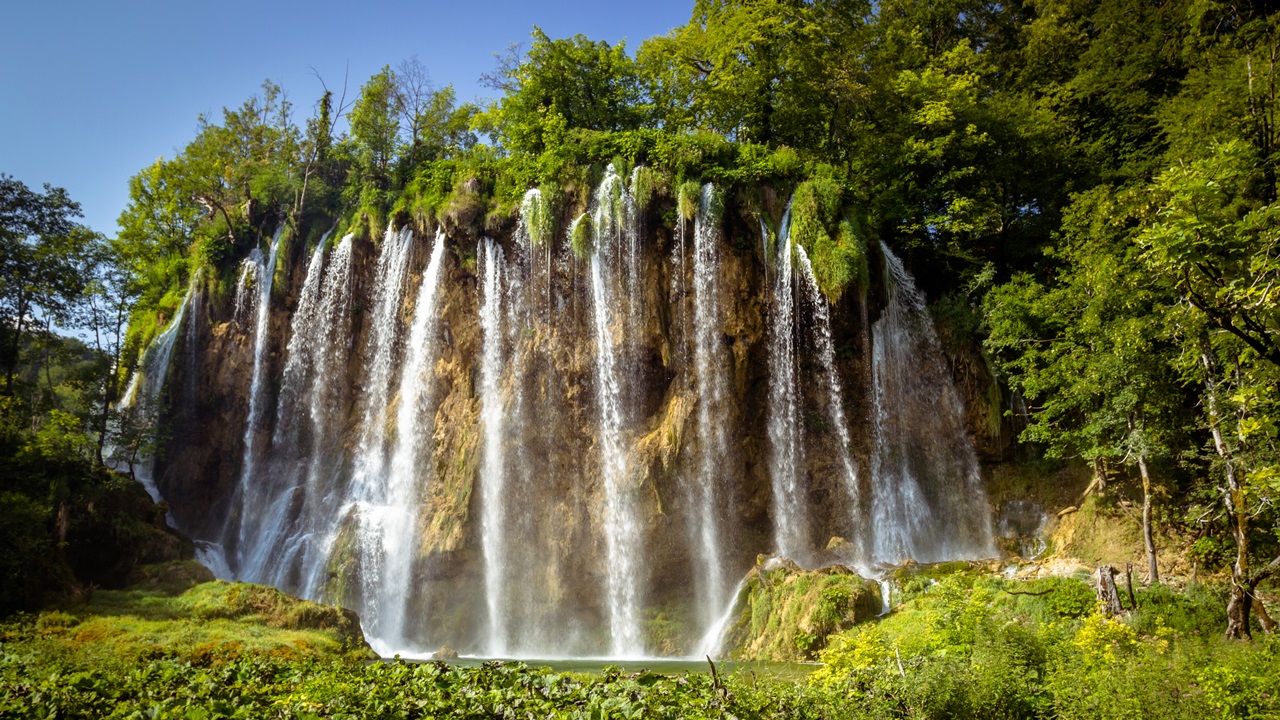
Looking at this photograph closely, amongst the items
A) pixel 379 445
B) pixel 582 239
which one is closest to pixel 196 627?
pixel 379 445

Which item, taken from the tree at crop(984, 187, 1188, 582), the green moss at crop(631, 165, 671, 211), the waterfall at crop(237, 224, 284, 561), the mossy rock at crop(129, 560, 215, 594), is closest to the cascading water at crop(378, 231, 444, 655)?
the mossy rock at crop(129, 560, 215, 594)

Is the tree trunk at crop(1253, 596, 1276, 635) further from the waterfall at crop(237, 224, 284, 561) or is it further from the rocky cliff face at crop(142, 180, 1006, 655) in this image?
the waterfall at crop(237, 224, 284, 561)

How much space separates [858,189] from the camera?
2477 centimetres

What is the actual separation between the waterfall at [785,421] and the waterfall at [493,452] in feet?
27.3

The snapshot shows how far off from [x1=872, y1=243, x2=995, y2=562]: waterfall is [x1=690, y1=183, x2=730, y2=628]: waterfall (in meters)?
4.66

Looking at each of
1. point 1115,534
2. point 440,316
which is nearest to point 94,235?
point 440,316

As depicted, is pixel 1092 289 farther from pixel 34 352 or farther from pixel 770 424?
pixel 34 352

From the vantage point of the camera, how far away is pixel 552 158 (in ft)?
81.1

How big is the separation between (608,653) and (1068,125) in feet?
74.8

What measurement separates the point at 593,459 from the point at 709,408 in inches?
151

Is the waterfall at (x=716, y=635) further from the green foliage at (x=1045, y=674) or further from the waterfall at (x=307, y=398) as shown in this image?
the waterfall at (x=307, y=398)

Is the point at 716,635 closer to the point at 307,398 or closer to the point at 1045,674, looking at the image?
the point at 1045,674

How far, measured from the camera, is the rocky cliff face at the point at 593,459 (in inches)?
821

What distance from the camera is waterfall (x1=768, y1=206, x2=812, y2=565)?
69.0ft
